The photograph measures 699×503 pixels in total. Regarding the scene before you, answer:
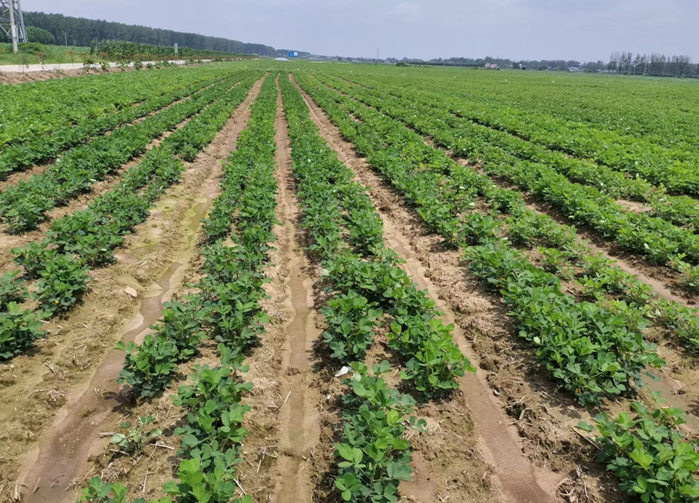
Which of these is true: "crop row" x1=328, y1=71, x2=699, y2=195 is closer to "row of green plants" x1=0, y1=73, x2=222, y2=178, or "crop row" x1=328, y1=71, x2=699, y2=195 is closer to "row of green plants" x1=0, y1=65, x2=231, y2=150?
"row of green plants" x1=0, y1=73, x2=222, y2=178

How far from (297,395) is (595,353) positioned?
300 cm

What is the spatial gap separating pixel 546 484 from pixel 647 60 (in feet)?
621

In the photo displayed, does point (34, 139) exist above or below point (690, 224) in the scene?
above

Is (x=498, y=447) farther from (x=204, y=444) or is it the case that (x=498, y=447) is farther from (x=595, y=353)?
(x=204, y=444)

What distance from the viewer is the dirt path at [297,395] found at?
328cm

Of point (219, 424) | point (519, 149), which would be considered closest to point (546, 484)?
point (219, 424)

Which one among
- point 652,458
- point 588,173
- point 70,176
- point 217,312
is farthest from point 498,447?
point 588,173

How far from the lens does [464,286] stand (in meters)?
6.16

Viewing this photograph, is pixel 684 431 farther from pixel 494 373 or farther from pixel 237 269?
pixel 237 269

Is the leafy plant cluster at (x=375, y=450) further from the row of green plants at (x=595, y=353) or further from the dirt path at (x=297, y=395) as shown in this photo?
the row of green plants at (x=595, y=353)

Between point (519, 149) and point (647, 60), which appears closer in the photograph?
point (519, 149)

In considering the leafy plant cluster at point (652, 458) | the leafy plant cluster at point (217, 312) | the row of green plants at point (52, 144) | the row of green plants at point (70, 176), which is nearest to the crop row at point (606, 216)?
the leafy plant cluster at point (652, 458)

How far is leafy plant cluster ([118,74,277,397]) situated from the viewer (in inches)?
151

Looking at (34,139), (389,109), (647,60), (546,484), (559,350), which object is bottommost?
(546,484)
